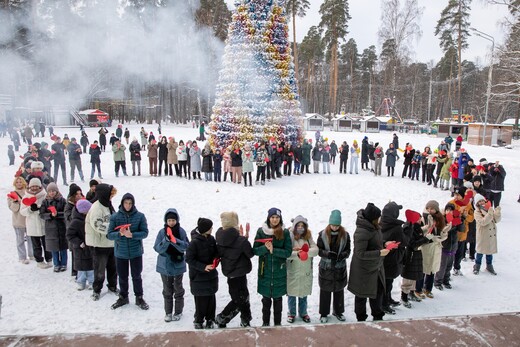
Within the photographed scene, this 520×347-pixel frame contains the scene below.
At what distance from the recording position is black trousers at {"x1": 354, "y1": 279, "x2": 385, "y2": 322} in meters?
4.68

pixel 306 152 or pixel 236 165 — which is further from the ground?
pixel 306 152

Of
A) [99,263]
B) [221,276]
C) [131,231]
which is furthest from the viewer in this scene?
[221,276]

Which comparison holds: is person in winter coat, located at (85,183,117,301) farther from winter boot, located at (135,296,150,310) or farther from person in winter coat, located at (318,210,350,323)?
person in winter coat, located at (318,210,350,323)

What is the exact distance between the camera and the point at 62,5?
21.9 m

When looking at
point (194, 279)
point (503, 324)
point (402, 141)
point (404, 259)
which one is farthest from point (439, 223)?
point (402, 141)

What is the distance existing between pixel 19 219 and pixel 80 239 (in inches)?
79.6

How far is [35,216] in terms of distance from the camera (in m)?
6.37

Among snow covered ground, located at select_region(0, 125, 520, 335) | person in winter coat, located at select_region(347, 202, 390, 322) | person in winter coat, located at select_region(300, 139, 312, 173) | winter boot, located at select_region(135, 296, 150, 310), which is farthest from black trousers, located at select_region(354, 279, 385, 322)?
person in winter coat, located at select_region(300, 139, 312, 173)

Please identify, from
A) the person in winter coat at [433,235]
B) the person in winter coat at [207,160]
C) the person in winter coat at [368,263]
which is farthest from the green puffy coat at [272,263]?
the person in winter coat at [207,160]

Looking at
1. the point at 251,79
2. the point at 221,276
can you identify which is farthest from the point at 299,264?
the point at 251,79

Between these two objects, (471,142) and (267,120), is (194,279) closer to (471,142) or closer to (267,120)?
(267,120)

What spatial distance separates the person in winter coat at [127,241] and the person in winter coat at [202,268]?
1.11m

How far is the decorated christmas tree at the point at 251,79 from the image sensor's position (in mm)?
16953

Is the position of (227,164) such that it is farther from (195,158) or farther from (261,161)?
(261,161)
